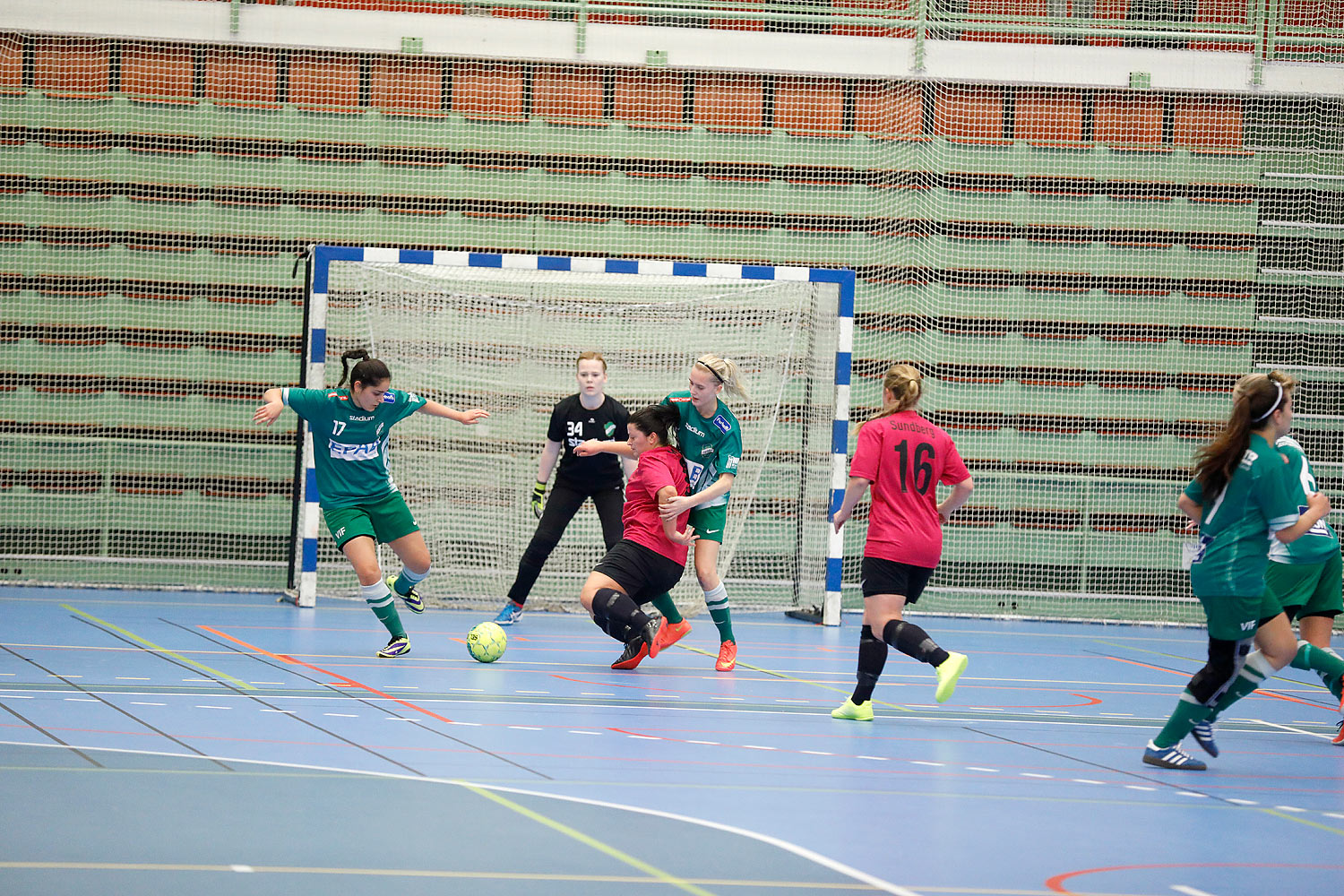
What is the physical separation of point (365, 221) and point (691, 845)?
9.45m

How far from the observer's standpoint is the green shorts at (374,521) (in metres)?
7.30

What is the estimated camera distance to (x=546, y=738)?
525 cm

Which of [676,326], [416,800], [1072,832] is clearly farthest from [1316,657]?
[676,326]

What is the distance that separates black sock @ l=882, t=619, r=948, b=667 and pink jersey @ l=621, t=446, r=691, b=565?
5.22 ft

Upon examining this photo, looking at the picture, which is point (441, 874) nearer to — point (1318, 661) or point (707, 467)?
point (707, 467)

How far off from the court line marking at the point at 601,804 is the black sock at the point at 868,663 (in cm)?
205

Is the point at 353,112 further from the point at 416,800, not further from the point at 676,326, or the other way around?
the point at 416,800

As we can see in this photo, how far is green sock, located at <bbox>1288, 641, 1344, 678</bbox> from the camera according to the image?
242 inches

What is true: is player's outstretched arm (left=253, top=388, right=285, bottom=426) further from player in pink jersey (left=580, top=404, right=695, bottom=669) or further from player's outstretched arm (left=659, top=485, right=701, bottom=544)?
player's outstretched arm (left=659, top=485, right=701, bottom=544)

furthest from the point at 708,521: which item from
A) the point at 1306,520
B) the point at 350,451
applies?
the point at 1306,520

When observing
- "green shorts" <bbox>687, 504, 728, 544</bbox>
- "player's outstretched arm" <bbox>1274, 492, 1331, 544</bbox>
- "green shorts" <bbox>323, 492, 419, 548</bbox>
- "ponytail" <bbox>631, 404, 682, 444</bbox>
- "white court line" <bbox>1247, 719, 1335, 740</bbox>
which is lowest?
"white court line" <bbox>1247, 719, 1335, 740</bbox>

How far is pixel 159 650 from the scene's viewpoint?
23.7 ft

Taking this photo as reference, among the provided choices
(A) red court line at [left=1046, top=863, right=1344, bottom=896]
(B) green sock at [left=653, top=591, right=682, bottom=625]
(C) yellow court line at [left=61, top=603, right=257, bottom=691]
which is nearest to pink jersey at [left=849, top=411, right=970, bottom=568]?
(B) green sock at [left=653, top=591, right=682, bottom=625]

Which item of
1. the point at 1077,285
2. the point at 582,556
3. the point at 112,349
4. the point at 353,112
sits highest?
the point at 353,112
